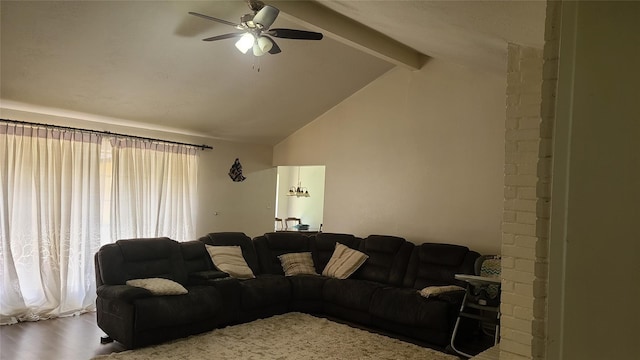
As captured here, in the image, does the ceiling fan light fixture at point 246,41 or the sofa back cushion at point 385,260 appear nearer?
the ceiling fan light fixture at point 246,41

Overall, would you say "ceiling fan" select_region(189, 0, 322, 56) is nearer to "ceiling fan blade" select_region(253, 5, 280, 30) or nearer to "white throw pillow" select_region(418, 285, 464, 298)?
"ceiling fan blade" select_region(253, 5, 280, 30)

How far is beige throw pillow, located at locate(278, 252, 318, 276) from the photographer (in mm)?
5598

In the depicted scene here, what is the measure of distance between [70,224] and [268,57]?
2.88 m

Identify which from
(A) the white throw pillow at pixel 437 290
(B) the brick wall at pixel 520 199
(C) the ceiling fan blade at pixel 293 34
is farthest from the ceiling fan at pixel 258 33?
(A) the white throw pillow at pixel 437 290

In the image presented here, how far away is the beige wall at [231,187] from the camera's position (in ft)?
21.3

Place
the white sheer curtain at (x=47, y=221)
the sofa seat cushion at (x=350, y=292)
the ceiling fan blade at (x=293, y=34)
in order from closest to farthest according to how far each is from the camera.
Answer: the ceiling fan blade at (x=293, y=34) < the white sheer curtain at (x=47, y=221) < the sofa seat cushion at (x=350, y=292)

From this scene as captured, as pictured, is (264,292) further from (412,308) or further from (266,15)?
(266,15)

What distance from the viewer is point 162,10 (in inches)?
148

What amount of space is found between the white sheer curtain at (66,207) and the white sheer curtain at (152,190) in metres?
0.01

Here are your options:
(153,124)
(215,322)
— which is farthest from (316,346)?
(153,124)

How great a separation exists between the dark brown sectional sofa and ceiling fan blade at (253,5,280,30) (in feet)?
8.18

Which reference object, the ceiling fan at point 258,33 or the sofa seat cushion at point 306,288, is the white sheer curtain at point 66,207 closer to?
the sofa seat cushion at point 306,288

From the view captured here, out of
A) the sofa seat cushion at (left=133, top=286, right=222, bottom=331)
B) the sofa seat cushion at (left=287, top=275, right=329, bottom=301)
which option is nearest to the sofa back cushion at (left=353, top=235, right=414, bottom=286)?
the sofa seat cushion at (left=287, top=275, right=329, bottom=301)

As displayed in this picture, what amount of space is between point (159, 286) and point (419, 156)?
11.3 feet
